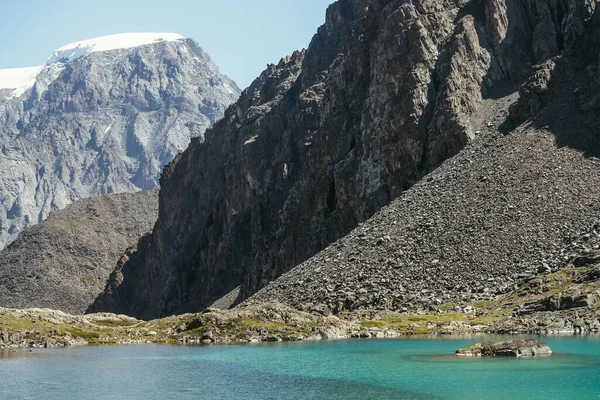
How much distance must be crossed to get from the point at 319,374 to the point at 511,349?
22.5 m

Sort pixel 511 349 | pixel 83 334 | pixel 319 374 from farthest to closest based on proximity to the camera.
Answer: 1. pixel 83 334
2. pixel 511 349
3. pixel 319 374

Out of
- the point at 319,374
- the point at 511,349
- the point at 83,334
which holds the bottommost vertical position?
the point at 319,374

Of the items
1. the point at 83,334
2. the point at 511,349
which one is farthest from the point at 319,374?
the point at 83,334

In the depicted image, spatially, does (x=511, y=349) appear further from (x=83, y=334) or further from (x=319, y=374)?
(x=83, y=334)

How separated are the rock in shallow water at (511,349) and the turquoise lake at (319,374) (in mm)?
2266

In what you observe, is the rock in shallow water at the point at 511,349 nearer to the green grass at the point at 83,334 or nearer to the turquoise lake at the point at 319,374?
the turquoise lake at the point at 319,374

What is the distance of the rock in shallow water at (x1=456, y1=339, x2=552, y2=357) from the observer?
101m

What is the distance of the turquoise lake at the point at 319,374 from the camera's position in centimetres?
8144

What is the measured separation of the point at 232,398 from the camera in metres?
83.6

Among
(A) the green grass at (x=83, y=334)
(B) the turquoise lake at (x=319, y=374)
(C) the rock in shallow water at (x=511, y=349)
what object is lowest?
(B) the turquoise lake at (x=319, y=374)

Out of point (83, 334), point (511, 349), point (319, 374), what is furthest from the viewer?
point (83, 334)

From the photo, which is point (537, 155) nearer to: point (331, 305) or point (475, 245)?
point (475, 245)

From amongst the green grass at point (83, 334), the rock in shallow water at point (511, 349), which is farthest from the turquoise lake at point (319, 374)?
the green grass at point (83, 334)

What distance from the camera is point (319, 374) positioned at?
9831cm
